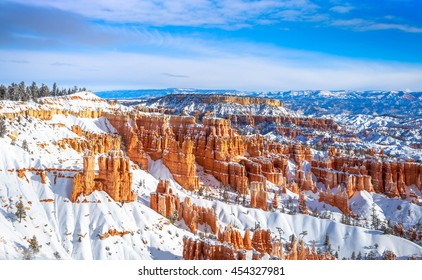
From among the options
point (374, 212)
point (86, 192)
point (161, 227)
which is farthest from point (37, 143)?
point (374, 212)

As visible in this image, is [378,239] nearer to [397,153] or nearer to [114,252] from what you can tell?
[114,252]

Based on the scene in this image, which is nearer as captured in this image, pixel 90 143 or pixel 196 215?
pixel 196 215

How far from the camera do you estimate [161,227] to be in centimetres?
3603

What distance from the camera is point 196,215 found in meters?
40.6

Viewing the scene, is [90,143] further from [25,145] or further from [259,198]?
[259,198]

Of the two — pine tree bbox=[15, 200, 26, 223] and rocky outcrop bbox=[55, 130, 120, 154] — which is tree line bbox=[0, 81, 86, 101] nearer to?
rocky outcrop bbox=[55, 130, 120, 154]

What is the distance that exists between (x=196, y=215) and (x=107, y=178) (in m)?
9.14

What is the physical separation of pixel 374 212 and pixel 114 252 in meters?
33.4

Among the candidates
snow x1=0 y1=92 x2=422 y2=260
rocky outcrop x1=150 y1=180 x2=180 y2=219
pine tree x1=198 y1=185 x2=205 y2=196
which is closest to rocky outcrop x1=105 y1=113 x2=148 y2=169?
snow x1=0 y1=92 x2=422 y2=260

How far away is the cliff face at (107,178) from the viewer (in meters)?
36.6

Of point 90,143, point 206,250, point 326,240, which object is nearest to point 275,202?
point 326,240

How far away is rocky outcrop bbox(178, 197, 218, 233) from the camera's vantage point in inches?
1583

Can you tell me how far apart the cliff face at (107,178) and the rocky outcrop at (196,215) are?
5402mm

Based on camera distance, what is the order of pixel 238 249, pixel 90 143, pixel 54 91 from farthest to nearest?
1. pixel 54 91
2. pixel 90 143
3. pixel 238 249
